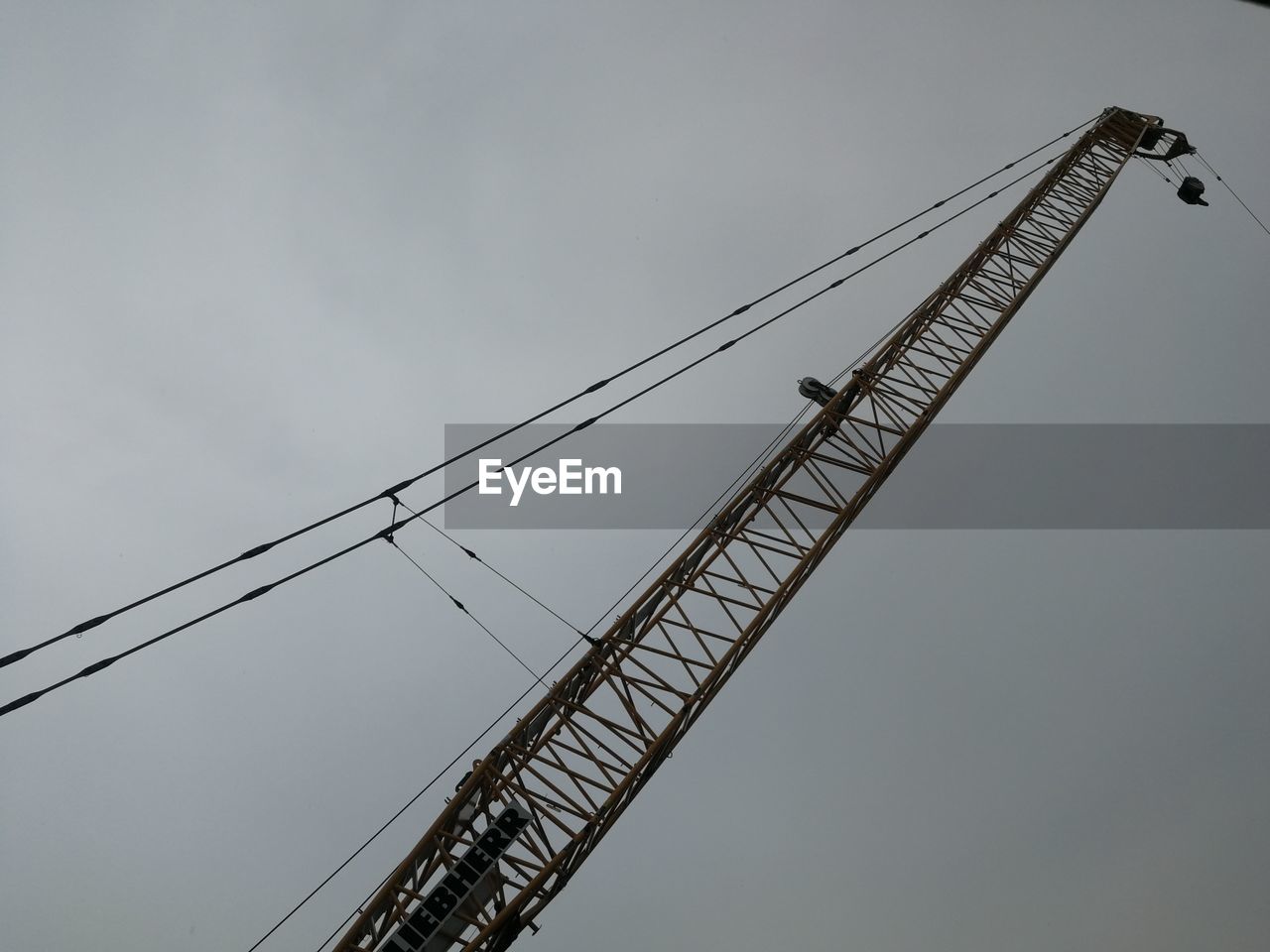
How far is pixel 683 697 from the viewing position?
20.9 meters

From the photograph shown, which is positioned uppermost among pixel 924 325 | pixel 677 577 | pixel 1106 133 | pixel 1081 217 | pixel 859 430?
pixel 1106 133

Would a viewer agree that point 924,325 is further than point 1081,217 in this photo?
No

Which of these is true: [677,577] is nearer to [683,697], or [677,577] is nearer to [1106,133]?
[683,697]

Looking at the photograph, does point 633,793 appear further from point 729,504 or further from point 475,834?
point 729,504

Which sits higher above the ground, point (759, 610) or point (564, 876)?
point (759, 610)

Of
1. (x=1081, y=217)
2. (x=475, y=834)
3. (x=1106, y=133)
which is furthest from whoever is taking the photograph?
(x=1106, y=133)

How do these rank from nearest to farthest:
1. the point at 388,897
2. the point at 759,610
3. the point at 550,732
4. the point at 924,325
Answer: the point at 388,897, the point at 550,732, the point at 759,610, the point at 924,325

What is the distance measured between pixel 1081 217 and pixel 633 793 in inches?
1075

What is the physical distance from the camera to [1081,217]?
1341 inches

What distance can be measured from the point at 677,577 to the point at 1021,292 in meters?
16.6

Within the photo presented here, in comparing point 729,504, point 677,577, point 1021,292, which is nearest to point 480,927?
point 677,577

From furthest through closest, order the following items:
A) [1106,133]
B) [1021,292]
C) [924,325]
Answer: [1106,133], [1021,292], [924,325]

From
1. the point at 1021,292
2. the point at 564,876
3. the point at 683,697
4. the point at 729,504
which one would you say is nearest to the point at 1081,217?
the point at 1021,292

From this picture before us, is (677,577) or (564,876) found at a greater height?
(677,577)
